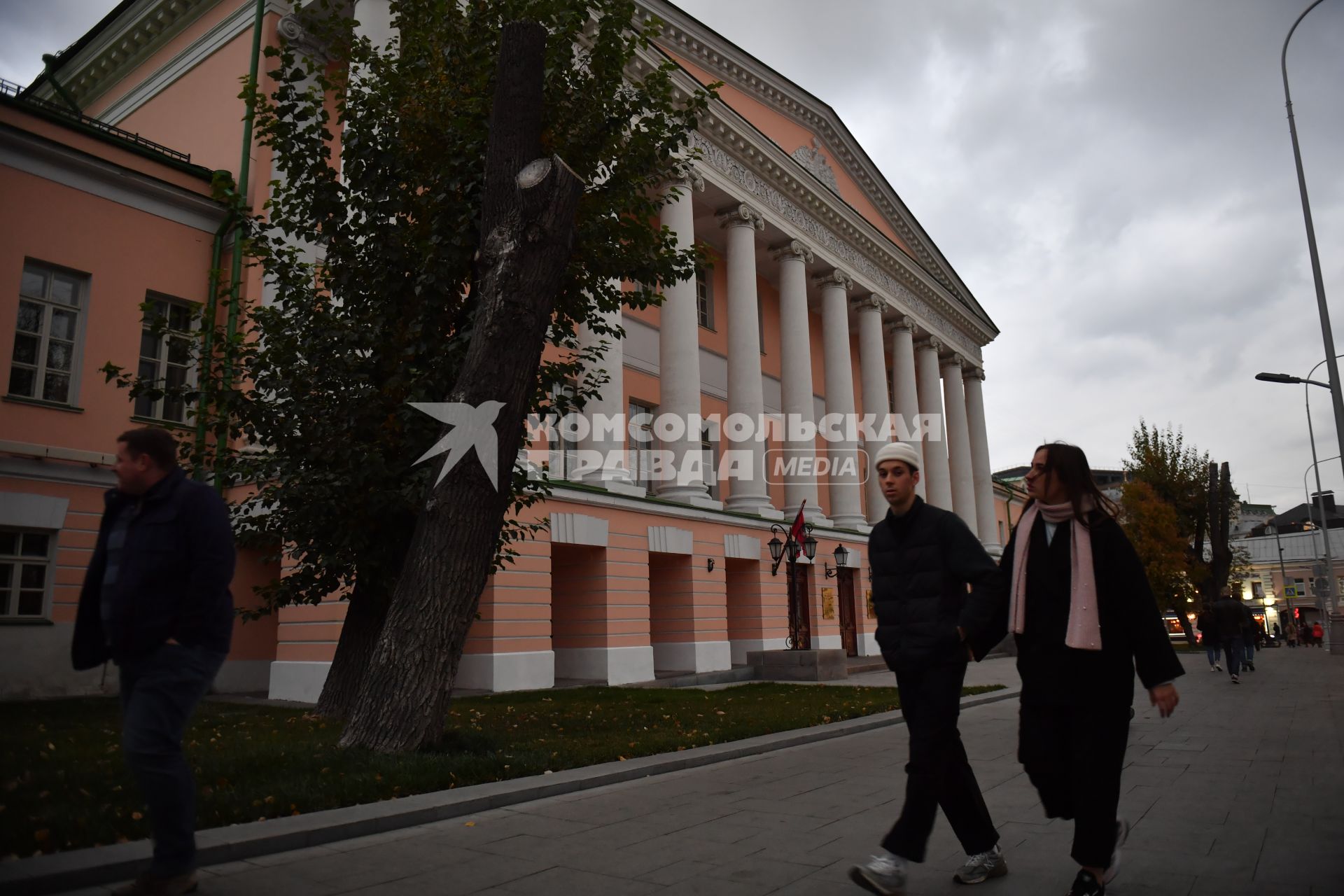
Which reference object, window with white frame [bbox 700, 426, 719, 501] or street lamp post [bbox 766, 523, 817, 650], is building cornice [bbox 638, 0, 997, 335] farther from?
street lamp post [bbox 766, 523, 817, 650]

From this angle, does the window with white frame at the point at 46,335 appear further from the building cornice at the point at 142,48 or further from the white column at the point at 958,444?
the white column at the point at 958,444

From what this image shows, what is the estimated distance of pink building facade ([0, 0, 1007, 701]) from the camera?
58.7 feet

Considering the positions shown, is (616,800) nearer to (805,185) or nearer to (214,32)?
(214,32)

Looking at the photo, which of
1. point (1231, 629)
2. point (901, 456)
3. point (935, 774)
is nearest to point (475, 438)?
point (901, 456)

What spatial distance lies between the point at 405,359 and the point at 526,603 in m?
8.58

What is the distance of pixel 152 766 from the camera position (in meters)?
3.88

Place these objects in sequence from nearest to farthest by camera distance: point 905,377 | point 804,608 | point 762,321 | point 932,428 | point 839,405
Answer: point 804,608
point 839,405
point 762,321
point 905,377
point 932,428

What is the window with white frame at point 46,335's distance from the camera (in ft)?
Answer: 52.1

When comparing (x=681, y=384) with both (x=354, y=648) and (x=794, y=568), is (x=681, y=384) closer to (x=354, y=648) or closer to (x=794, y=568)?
(x=794, y=568)

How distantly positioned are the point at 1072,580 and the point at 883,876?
1.50 m

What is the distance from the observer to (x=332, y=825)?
534 cm

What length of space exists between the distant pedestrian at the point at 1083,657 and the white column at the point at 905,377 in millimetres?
32473

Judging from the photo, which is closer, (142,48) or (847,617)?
(142,48)

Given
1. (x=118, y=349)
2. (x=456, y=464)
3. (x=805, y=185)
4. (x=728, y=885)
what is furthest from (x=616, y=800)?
(x=805, y=185)
